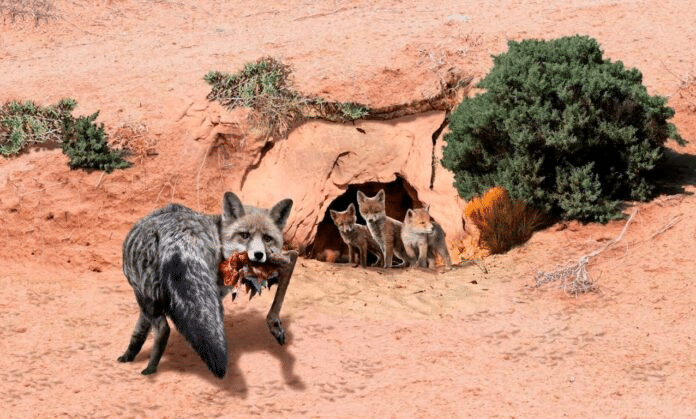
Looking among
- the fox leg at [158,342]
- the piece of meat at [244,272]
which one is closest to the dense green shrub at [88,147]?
the fox leg at [158,342]

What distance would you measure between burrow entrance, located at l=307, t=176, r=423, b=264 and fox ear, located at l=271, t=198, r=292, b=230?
568 cm

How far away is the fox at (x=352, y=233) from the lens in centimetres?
1458

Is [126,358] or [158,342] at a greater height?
[158,342]

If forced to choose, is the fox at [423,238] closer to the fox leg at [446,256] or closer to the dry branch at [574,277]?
the fox leg at [446,256]

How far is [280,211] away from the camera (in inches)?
365

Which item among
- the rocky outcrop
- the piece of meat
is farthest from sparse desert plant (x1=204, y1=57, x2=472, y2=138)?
the piece of meat

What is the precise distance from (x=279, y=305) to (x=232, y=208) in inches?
51.4

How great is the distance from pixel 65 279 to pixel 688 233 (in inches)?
333

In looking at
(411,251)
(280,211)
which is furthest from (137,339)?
(411,251)

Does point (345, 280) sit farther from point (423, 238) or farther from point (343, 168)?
point (343, 168)

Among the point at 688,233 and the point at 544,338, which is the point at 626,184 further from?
the point at 544,338

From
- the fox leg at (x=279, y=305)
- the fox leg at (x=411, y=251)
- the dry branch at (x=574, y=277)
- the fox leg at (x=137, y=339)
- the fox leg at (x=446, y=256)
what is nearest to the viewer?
the fox leg at (x=137, y=339)

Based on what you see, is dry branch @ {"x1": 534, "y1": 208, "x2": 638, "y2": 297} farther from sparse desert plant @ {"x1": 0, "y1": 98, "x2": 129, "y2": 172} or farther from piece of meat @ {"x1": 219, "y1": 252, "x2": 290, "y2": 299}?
sparse desert plant @ {"x1": 0, "y1": 98, "x2": 129, "y2": 172}

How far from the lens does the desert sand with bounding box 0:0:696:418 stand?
9.11 metres
